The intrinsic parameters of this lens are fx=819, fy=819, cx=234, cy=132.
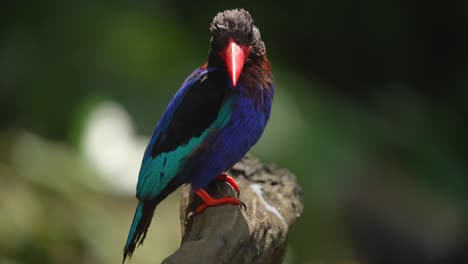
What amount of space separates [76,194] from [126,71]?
44.9 inches

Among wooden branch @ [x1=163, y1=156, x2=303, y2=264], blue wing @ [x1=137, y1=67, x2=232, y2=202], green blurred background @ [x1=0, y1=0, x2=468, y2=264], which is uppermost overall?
blue wing @ [x1=137, y1=67, x2=232, y2=202]

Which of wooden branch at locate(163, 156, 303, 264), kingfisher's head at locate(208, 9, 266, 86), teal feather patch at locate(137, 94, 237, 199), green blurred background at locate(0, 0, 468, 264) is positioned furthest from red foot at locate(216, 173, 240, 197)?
green blurred background at locate(0, 0, 468, 264)

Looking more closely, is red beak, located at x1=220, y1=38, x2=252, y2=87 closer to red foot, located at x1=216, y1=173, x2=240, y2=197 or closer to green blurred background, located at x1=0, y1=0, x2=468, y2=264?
red foot, located at x1=216, y1=173, x2=240, y2=197

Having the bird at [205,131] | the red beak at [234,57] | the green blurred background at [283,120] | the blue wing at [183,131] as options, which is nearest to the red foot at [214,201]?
the bird at [205,131]

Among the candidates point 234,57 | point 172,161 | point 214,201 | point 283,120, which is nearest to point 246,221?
point 214,201

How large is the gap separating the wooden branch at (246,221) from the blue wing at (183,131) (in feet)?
0.59

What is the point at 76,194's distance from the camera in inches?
185

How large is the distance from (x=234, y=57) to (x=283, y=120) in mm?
2386

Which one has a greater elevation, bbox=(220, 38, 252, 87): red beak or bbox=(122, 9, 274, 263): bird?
bbox=(220, 38, 252, 87): red beak

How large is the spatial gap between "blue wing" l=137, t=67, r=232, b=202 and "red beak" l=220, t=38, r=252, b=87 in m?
0.12

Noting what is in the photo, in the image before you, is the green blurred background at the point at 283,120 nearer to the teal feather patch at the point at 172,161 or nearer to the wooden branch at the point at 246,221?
the wooden branch at the point at 246,221

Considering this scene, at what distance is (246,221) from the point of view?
2.83 metres

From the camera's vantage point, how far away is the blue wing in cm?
304

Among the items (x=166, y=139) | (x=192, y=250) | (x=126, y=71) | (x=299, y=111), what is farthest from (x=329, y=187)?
(x=192, y=250)
